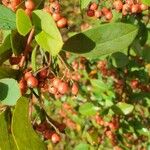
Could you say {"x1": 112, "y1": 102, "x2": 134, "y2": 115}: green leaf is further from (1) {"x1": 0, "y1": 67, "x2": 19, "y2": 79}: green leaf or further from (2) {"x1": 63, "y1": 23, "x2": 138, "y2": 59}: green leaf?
(1) {"x1": 0, "y1": 67, "x2": 19, "y2": 79}: green leaf

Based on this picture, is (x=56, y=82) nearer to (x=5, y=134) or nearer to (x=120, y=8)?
(x=5, y=134)

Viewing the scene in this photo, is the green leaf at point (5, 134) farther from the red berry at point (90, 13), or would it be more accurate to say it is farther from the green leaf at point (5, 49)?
the red berry at point (90, 13)

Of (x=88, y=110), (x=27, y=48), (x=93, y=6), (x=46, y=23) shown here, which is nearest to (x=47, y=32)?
(x=46, y=23)

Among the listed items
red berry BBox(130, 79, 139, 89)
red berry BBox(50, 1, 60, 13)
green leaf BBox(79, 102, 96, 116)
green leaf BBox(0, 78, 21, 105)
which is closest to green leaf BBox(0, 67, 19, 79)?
green leaf BBox(0, 78, 21, 105)

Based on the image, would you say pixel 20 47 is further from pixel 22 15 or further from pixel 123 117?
pixel 123 117

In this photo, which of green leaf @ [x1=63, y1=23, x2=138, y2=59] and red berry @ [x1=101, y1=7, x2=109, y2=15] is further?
red berry @ [x1=101, y1=7, x2=109, y2=15]

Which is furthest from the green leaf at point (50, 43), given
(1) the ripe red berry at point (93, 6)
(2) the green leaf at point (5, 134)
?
(1) the ripe red berry at point (93, 6)

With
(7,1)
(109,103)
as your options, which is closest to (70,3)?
(109,103)
